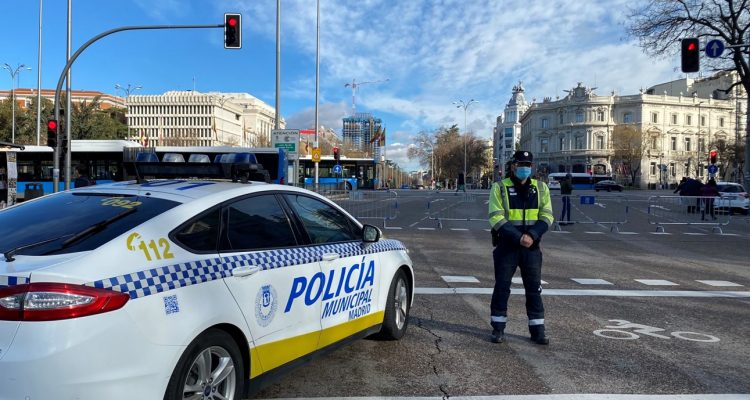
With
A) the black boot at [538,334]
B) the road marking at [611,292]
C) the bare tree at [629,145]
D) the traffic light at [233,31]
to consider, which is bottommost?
the road marking at [611,292]

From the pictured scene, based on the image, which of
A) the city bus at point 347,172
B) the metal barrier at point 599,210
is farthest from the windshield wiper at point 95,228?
the city bus at point 347,172

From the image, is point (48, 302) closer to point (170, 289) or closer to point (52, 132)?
point (170, 289)

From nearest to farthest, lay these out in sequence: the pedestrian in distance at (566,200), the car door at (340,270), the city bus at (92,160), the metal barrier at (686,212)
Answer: the car door at (340,270) < the metal barrier at (686,212) < the pedestrian in distance at (566,200) < the city bus at (92,160)

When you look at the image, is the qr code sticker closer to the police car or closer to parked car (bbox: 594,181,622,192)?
the police car

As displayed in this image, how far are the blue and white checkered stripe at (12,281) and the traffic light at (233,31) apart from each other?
1704cm

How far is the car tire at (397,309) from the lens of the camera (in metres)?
5.10

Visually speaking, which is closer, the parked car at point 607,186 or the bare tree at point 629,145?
the parked car at point 607,186

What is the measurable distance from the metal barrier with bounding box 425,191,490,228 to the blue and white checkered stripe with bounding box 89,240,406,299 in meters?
14.6

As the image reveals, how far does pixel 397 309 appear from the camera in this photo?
529 centimetres

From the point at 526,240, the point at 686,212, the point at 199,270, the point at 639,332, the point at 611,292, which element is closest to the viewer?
the point at 199,270

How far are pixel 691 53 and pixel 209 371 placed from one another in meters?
18.6

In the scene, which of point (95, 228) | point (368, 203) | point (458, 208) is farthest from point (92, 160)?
point (95, 228)

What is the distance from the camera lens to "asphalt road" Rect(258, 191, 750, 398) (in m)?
4.22

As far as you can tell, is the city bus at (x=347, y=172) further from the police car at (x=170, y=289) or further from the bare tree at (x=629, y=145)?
the bare tree at (x=629, y=145)
